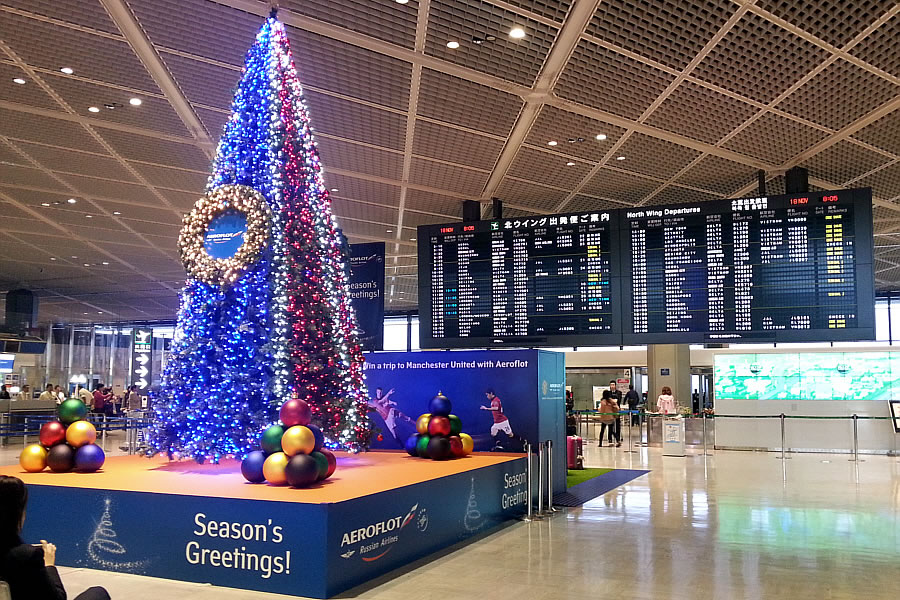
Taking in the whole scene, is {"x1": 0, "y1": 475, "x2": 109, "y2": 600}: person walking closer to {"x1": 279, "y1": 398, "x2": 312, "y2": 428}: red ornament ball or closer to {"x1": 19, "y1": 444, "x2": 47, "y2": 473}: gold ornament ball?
{"x1": 279, "y1": 398, "x2": 312, "y2": 428}: red ornament ball

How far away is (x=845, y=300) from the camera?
9.04 metres

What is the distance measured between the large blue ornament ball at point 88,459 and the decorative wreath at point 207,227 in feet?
5.90

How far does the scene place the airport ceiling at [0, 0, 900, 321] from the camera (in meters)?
6.22

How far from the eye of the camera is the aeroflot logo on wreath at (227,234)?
7195 mm

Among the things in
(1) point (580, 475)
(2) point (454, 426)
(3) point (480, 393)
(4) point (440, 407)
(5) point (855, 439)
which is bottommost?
(1) point (580, 475)

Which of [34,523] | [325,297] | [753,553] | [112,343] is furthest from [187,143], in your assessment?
[112,343]

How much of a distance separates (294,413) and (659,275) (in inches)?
218

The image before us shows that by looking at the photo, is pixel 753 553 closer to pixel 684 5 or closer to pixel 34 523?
pixel 684 5

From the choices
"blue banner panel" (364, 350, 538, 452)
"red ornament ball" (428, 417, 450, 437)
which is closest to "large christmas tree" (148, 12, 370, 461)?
"red ornament ball" (428, 417, 450, 437)

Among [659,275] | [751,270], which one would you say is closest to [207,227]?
[659,275]

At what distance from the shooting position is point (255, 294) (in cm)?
716

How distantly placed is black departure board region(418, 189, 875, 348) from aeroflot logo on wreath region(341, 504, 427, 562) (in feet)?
15.6

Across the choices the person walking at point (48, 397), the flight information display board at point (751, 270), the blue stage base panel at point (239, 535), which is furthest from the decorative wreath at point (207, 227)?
the person walking at point (48, 397)

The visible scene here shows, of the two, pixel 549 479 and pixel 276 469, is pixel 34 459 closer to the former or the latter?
pixel 276 469
